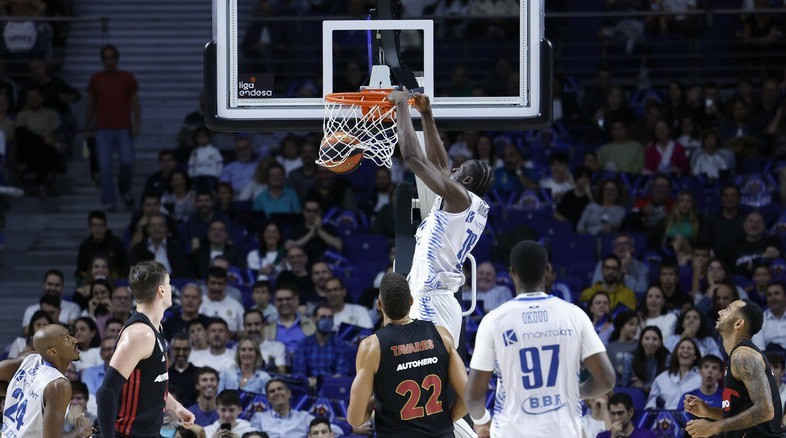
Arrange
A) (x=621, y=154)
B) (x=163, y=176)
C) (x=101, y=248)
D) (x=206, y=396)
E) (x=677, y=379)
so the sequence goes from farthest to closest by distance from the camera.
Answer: (x=621, y=154)
(x=163, y=176)
(x=101, y=248)
(x=677, y=379)
(x=206, y=396)

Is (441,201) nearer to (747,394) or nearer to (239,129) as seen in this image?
(239,129)

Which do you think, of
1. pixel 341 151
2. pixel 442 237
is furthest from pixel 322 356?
pixel 442 237

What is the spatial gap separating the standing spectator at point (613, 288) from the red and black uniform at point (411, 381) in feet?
19.8

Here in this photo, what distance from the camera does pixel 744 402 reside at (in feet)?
25.1

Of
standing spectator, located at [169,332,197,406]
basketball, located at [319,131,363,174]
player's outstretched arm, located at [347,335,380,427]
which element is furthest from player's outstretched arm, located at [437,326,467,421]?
standing spectator, located at [169,332,197,406]

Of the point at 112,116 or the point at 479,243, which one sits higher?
the point at 112,116

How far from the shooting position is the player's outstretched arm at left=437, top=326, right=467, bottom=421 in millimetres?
6629

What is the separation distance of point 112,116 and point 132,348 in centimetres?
877

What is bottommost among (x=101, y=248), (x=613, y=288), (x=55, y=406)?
(x=55, y=406)

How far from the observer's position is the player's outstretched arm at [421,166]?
7.35 metres

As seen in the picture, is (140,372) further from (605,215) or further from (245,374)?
(605,215)

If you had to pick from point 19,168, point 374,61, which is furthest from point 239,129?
point 19,168

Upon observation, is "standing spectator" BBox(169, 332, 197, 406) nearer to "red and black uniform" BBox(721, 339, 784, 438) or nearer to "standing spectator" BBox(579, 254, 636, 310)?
"standing spectator" BBox(579, 254, 636, 310)

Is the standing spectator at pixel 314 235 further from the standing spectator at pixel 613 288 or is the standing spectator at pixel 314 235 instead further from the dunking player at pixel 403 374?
the dunking player at pixel 403 374
